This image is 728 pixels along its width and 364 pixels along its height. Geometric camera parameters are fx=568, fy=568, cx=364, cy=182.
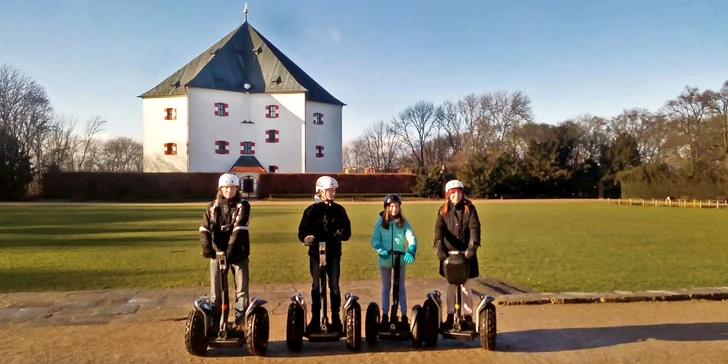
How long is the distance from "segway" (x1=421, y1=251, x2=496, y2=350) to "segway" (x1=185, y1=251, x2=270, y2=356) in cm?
167

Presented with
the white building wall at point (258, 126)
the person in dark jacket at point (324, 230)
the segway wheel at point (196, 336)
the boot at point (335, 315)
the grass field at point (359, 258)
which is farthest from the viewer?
the white building wall at point (258, 126)

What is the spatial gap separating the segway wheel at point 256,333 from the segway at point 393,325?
42.1 inches

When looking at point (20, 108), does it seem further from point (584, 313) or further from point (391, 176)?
point (584, 313)

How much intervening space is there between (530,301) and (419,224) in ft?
50.7

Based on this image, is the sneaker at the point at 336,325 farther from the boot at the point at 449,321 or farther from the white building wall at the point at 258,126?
the white building wall at the point at 258,126

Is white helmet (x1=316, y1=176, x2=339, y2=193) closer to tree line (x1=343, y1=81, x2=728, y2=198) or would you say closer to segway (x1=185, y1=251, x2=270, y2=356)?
segway (x1=185, y1=251, x2=270, y2=356)

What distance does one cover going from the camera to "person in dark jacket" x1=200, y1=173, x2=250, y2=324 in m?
5.67

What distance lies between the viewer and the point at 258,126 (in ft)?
208

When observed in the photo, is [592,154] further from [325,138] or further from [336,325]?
[336,325]

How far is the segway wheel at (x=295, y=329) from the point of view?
18.9 feet

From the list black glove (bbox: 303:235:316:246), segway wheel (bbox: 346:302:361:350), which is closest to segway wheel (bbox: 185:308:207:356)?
black glove (bbox: 303:235:316:246)

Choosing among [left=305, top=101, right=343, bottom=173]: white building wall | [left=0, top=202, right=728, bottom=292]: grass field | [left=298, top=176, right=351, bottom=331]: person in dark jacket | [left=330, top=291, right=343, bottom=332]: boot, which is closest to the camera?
[left=298, top=176, right=351, bottom=331]: person in dark jacket

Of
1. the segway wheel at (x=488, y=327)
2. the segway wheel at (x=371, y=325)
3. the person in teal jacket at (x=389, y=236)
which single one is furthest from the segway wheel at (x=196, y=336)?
the segway wheel at (x=488, y=327)

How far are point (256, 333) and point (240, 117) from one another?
2343 inches
